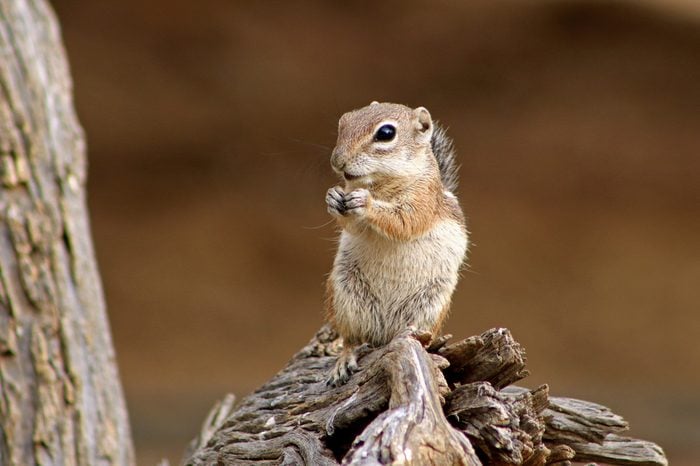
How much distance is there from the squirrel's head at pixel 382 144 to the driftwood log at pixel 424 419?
772mm

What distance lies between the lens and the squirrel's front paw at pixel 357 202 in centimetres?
405

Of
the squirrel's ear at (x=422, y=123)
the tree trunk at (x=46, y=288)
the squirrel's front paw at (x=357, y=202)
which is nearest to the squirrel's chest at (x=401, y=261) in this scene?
the squirrel's front paw at (x=357, y=202)

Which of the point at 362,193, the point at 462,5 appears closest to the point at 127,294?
the point at 462,5

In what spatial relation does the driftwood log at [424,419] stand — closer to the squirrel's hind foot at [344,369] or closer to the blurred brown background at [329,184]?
the squirrel's hind foot at [344,369]

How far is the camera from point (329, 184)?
9414 mm

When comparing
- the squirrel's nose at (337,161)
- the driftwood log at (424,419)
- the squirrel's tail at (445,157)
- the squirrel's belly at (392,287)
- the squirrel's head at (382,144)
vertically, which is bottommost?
the driftwood log at (424,419)

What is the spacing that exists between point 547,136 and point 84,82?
4566 mm

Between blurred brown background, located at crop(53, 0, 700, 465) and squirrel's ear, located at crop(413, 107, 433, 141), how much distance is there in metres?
4.93

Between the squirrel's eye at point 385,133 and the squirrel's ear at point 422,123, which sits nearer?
the squirrel's eye at point 385,133

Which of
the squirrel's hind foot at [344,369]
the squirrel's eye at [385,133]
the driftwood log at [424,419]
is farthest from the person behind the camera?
the squirrel's hind foot at [344,369]

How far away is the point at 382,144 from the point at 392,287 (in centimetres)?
62

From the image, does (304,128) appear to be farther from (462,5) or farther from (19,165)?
(19,165)

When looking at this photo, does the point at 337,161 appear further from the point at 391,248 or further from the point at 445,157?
the point at 445,157

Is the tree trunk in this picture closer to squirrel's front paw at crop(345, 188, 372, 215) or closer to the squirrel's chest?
the squirrel's chest
